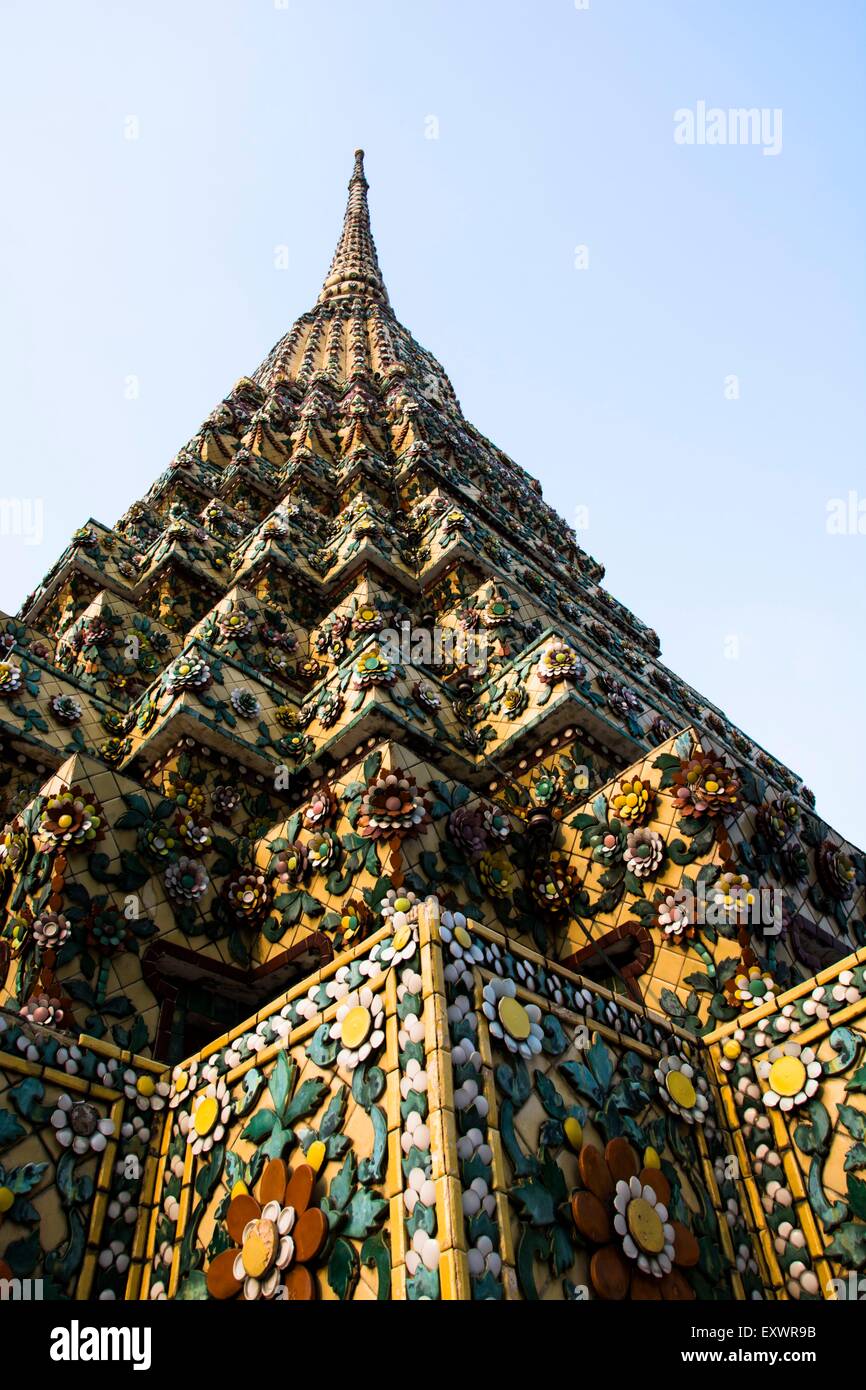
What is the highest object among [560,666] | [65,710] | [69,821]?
[65,710]

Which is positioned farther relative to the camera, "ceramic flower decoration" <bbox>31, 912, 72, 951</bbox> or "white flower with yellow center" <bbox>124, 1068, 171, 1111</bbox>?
"ceramic flower decoration" <bbox>31, 912, 72, 951</bbox>

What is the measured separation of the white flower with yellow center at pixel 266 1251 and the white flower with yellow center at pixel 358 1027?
70cm

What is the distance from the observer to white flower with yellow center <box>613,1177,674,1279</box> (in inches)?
177

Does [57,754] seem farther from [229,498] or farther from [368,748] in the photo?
[229,498]

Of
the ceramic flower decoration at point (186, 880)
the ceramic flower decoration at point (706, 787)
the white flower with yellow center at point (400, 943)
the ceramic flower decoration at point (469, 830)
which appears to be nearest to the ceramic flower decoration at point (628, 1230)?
the white flower with yellow center at point (400, 943)

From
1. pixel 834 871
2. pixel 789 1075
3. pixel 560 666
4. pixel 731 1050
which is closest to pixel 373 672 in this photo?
pixel 560 666

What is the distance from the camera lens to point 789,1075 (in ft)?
18.3

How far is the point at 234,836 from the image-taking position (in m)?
9.63

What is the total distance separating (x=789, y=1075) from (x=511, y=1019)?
182 cm

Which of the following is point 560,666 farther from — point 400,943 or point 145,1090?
point 145,1090

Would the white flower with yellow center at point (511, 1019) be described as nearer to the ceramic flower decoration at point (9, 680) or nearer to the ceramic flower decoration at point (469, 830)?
the ceramic flower decoration at point (469, 830)

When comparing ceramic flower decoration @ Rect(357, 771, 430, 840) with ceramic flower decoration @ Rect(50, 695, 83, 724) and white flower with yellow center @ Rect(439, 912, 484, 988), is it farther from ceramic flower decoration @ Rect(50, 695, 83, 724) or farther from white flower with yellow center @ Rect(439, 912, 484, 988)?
ceramic flower decoration @ Rect(50, 695, 83, 724)

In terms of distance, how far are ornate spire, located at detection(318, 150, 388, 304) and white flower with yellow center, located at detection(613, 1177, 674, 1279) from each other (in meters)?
40.7

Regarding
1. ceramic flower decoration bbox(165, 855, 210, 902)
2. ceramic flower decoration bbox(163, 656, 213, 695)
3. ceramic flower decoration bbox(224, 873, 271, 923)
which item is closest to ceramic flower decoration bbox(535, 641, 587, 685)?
ceramic flower decoration bbox(163, 656, 213, 695)
